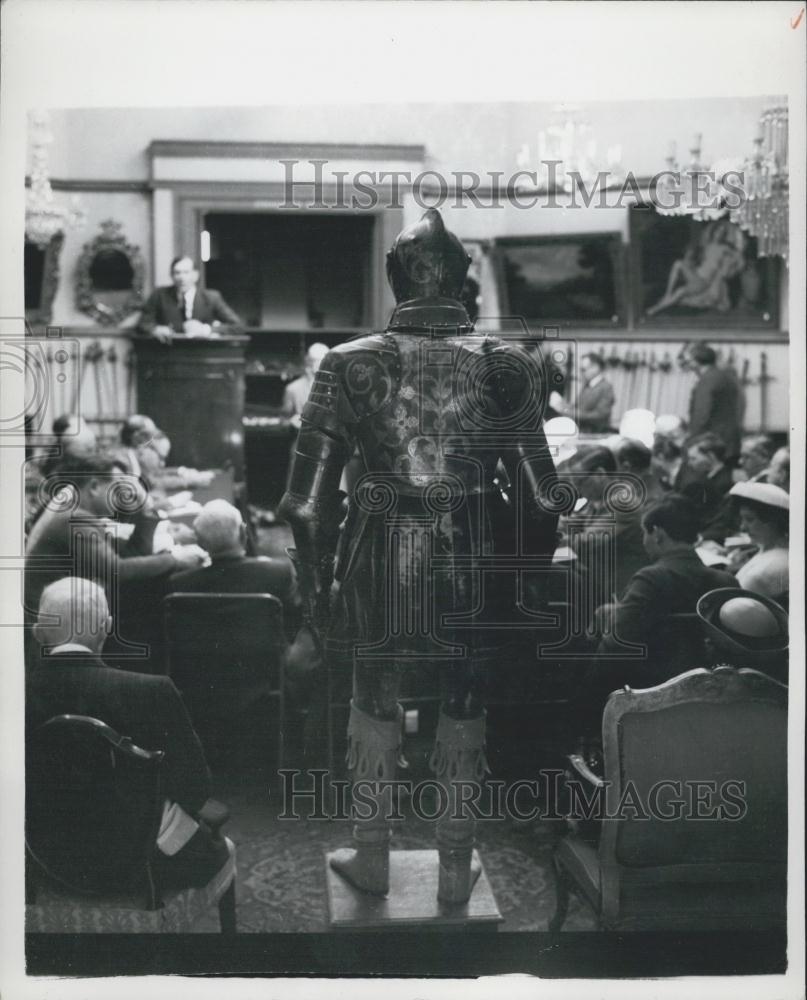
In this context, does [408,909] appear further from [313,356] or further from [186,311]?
[186,311]

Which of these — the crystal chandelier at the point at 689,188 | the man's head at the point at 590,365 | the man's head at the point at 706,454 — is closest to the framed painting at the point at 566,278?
the man's head at the point at 590,365

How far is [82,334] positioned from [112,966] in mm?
2366

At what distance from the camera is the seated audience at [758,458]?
4.09 metres

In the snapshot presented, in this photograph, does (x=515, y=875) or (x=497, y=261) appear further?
(x=497, y=261)

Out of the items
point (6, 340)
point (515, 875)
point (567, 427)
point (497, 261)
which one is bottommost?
point (515, 875)

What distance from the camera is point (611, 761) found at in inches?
141

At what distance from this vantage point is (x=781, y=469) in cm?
395

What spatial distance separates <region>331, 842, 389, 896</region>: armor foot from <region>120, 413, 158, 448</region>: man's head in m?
1.77

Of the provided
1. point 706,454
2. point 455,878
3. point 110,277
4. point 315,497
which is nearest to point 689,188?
point 706,454

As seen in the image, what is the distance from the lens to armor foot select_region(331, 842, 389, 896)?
3686 mm

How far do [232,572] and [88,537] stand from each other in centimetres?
54

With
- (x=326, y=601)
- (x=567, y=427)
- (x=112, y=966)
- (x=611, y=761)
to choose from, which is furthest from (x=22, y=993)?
(x=567, y=427)

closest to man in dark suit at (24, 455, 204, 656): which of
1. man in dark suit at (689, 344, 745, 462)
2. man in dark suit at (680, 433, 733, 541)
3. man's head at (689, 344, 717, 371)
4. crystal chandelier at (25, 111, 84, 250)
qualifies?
crystal chandelier at (25, 111, 84, 250)

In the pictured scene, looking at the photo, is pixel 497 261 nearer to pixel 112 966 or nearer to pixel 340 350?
pixel 340 350
